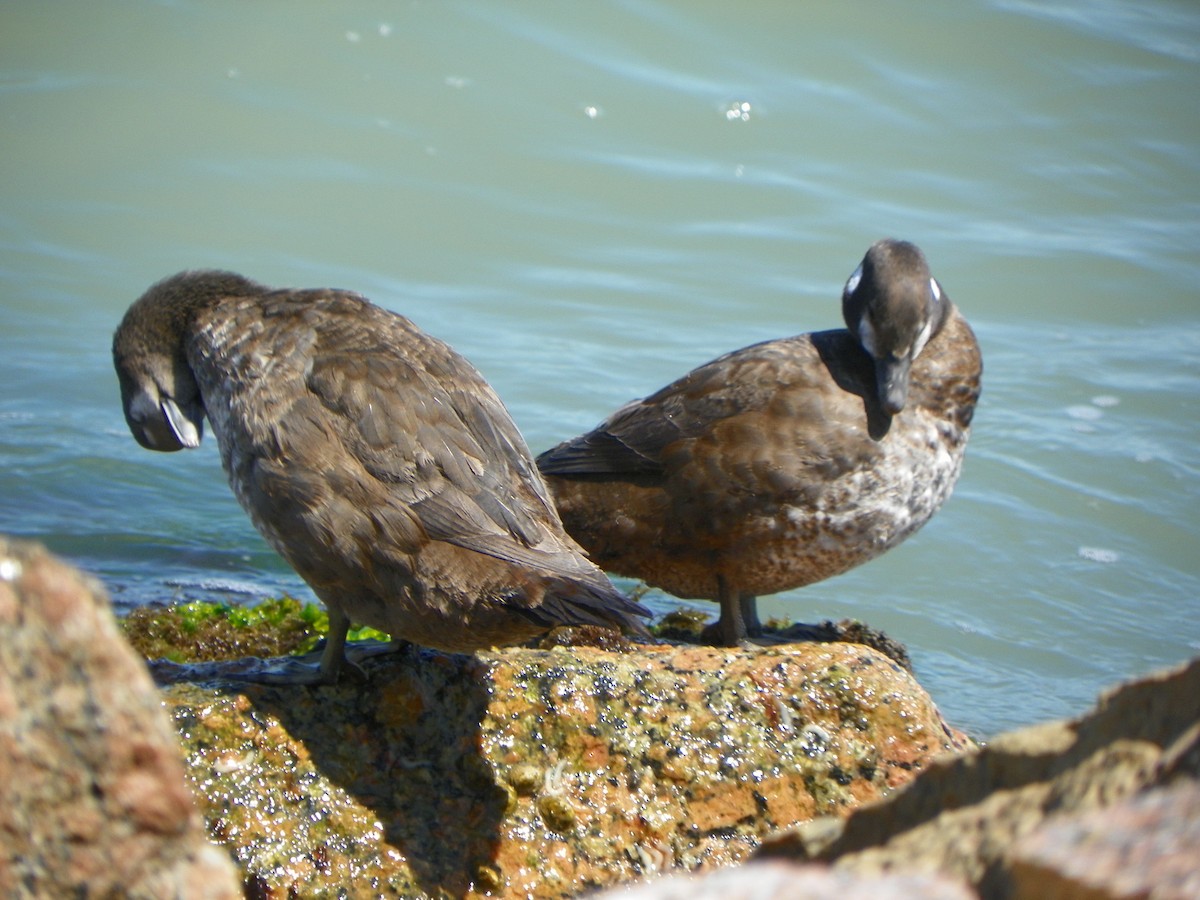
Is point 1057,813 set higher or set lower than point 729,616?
higher

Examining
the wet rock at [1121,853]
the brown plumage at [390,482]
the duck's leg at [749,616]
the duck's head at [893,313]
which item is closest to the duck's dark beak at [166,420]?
the brown plumage at [390,482]

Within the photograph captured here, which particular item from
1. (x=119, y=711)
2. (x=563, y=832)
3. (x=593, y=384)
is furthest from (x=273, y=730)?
(x=593, y=384)

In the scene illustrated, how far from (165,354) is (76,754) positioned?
9.71 feet

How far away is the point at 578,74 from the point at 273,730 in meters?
11.9

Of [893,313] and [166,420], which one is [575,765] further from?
[893,313]

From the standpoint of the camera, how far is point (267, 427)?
387 cm

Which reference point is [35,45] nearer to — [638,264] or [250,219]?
[250,219]

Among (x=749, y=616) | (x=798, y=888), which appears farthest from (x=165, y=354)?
(x=798, y=888)

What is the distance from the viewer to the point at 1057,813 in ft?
5.96

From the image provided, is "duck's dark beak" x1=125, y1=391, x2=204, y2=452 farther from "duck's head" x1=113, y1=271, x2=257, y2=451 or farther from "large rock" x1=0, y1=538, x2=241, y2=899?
"large rock" x1=0, y1=538, x2=241, y2=899

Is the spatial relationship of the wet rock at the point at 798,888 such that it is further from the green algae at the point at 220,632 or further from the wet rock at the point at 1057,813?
the green algae at the point at 220,632

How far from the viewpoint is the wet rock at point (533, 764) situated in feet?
11.2

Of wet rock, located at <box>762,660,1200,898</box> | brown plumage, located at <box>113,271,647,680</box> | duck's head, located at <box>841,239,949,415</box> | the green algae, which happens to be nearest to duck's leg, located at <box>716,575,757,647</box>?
duck's head, located at <box>841,239,949,415</box>

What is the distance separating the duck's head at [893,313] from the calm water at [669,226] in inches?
61.9
